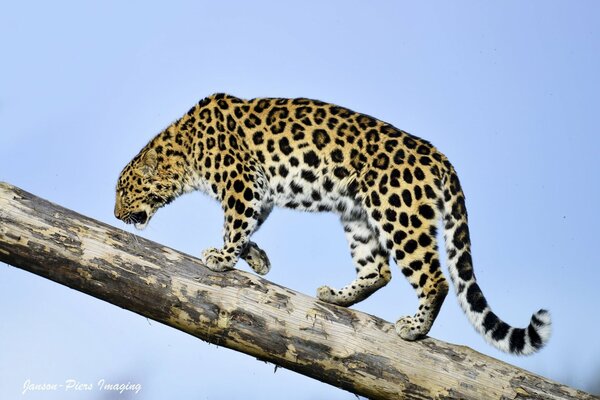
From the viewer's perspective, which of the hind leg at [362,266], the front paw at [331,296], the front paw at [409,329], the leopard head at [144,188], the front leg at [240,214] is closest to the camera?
the front paw at [409,329]

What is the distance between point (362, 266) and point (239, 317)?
211 centimetres

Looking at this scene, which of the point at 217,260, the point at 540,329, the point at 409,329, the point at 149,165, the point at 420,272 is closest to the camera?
the point at 540,329

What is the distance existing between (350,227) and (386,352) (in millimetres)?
2079

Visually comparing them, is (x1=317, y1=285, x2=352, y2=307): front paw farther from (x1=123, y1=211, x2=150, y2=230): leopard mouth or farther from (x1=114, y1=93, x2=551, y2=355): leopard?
(x1=123, y1=211, x2=150, y2=230): leopard mouth

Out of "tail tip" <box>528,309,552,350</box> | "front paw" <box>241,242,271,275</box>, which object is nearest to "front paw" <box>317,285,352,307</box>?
"front paw" <box>241,242,271,275</box>

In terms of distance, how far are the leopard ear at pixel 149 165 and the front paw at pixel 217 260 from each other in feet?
6.25

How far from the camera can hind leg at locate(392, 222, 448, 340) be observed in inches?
344

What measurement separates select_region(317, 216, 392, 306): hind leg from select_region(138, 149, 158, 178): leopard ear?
2.47 m

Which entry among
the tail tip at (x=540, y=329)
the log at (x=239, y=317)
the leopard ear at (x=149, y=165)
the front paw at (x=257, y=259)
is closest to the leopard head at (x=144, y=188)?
the leopard ear at (x=149, y=165)

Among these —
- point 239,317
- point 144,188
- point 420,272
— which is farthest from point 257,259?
point 420,272

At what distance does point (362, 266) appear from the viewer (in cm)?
1005

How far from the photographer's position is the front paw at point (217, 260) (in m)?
8.85

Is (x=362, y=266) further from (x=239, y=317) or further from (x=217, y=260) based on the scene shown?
(x=239, y=317)

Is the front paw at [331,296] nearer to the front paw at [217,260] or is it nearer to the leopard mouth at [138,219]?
the front paw at [217,260]
